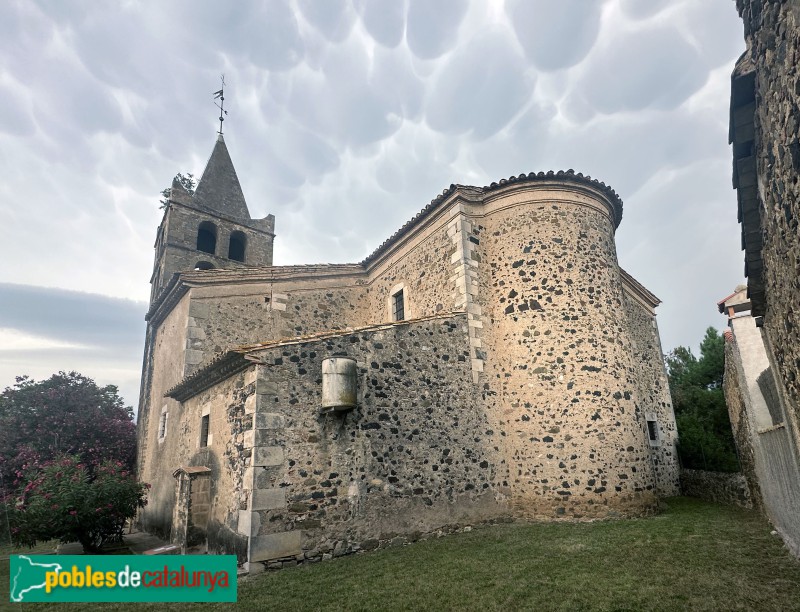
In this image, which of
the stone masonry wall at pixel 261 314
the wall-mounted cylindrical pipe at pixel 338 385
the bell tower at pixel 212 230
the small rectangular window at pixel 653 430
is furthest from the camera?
the bell tower at pixel 212 230

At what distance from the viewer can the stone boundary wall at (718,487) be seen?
10766 millimetres

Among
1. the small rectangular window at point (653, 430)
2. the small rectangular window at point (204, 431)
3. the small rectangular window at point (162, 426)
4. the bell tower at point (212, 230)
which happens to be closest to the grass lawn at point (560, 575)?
the small rectangular window at point (204, 431)

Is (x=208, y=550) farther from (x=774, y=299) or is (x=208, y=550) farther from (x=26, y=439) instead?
(x=26, y=439)

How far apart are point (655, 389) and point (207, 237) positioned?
19.0 m

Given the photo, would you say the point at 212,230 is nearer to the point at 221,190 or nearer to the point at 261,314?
the point at 221,190

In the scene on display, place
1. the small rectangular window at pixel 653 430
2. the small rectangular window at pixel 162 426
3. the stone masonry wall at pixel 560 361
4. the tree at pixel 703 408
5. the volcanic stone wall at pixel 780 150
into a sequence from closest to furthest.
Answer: the volcanic stone wall at pixel 780 150 < the stone masonry wall at pixel 560 361 < the small rectangular window at pixel 162 426 < the small rectangular window at pixel 653 430 < the tree at pixel 703 408

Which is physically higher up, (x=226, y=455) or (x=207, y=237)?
(x=207, y=237)

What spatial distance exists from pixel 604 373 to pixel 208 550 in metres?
8.90

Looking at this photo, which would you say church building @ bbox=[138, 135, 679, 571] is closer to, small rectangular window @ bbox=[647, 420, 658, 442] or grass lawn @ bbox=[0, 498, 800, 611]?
small rectangular window @ bbox=[647, 420, 658, 442]

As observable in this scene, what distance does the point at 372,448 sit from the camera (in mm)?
8867

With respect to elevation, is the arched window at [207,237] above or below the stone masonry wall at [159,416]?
above

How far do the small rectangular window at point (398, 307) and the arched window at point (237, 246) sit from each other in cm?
985

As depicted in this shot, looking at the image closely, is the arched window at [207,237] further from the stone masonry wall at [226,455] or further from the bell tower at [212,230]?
the stone masonry wall at [226,455]

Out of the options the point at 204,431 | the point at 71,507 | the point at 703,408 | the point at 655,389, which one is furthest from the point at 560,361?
the point at 703,408
